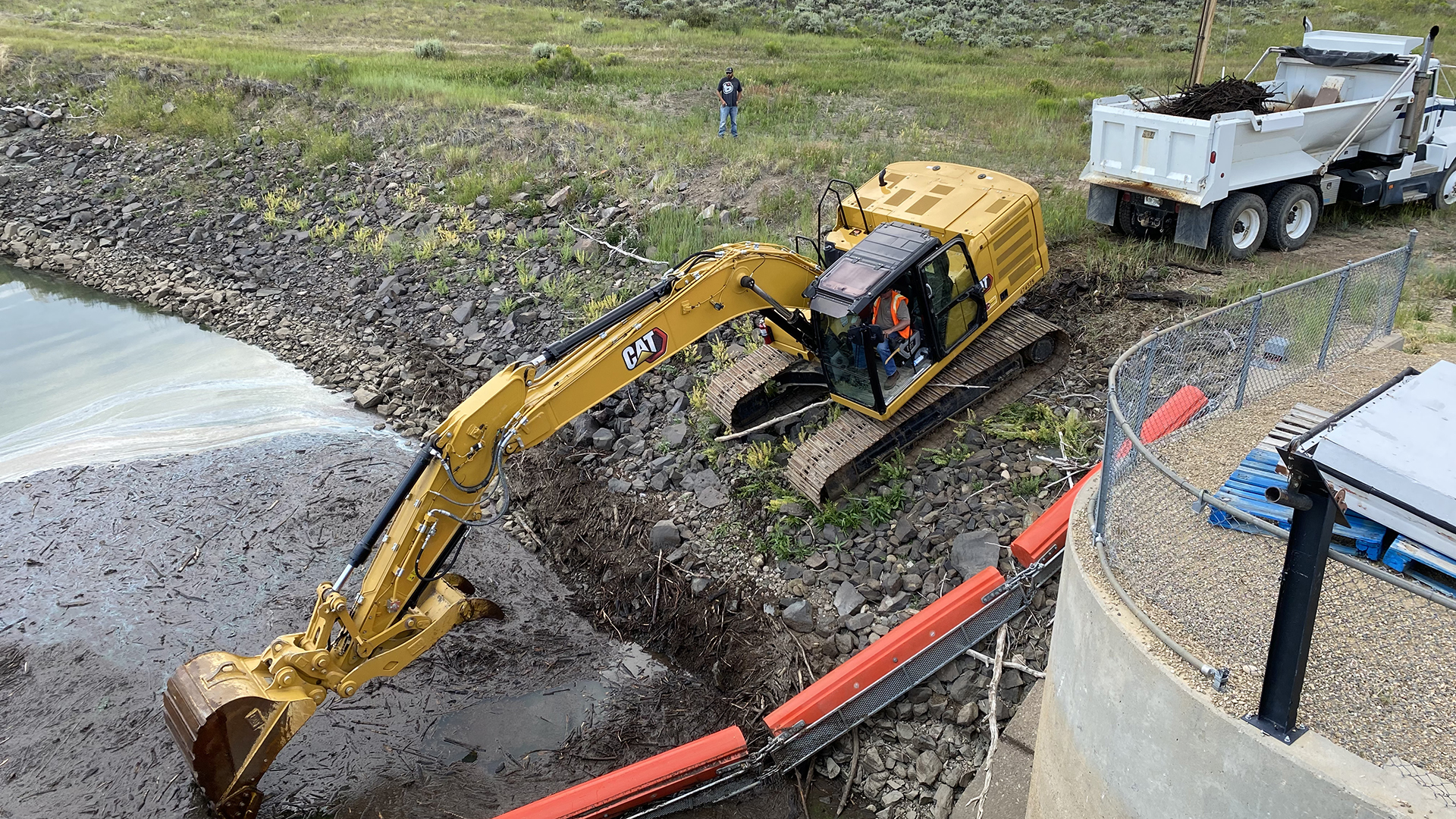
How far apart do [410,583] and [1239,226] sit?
11.0 m

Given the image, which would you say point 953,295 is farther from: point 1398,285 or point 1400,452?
point 1400,452

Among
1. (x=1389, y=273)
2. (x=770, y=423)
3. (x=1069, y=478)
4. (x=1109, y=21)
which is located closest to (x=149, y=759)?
(x=770, y=423)

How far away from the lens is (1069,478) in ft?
28.9

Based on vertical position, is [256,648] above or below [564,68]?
below

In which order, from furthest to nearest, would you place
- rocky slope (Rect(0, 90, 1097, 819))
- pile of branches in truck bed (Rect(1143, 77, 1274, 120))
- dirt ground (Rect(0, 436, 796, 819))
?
1. pile of branches in truck bed (Rect(1143, 77, 1274, 120))
2. rocky slope (Rect(0, 90, 1097, 819))
3. dirt ground (Rect(0, 436, 796, 819))

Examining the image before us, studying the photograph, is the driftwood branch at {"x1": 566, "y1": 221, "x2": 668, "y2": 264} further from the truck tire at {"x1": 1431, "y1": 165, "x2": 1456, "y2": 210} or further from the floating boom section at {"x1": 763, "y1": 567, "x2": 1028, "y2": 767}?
the truck tire at {"x1": 1431, "y1": 165, "x2": 1456, "y2": 210}

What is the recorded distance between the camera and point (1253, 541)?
17.1 ft

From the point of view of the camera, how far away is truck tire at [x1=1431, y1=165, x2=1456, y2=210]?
45.4ft

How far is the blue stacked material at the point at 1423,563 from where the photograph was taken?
14.9ft

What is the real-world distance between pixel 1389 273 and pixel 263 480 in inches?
456

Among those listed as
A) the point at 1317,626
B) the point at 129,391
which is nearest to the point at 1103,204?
the point at 1317,626

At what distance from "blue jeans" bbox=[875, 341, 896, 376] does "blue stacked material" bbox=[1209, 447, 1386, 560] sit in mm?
3766

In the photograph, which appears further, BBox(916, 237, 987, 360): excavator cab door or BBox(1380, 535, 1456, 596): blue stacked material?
BBox(916, 237, 987, 360): excavator cab door

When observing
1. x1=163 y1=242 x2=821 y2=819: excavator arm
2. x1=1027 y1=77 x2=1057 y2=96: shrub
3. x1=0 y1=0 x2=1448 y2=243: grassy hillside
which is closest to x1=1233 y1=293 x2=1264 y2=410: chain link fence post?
x1=163 y1=242 x2=821 y2=819: excavator arm
